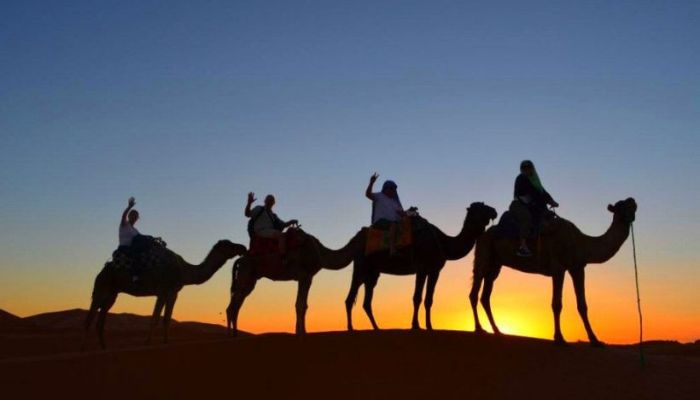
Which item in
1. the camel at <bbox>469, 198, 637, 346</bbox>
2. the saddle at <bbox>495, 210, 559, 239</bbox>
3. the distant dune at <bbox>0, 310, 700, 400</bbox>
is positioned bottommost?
the distant dune at <bbox>0, 310, 700, 400</bbox>

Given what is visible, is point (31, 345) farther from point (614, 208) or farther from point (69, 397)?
point (614, 208)

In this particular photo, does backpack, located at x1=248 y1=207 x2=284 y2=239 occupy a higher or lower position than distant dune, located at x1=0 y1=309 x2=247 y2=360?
higher

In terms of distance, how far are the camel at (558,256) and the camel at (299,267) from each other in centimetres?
309

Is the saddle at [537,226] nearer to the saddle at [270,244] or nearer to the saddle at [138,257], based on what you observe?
the saddle at [270,244]

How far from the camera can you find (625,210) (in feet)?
56.0

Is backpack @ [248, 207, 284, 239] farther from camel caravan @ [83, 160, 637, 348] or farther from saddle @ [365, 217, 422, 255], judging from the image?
saddle @ [365, 217, 422, 255]

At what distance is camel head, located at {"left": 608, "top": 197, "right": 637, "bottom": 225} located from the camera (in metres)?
17.0

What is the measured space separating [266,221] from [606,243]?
26.2ft

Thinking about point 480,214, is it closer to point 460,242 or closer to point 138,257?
point 460,242

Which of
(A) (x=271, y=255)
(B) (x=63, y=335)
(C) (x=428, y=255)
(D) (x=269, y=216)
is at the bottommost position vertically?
(B) (x=63, y=335)

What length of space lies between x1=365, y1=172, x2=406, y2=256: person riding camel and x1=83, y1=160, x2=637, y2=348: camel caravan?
0.02m

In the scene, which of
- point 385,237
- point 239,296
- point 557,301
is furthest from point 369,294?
point 557,301

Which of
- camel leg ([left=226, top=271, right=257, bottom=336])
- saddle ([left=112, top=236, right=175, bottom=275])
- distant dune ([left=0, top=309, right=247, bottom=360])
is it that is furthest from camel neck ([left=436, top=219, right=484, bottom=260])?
distant dune ([left=0, top=309, right=247, bottom=360])

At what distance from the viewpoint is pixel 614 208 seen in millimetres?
17297
